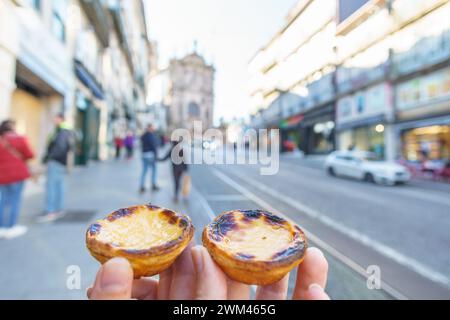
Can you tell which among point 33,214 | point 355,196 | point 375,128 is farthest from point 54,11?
point 375,128

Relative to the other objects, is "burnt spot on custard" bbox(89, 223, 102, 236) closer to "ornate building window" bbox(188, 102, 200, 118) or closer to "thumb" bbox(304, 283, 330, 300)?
"thumb" bbox(304, 283, 330, 300)

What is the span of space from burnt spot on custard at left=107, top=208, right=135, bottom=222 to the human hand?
21cm

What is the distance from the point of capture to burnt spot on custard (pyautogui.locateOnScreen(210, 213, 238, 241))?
0.80 m

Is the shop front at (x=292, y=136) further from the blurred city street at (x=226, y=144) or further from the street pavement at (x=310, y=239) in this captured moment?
the street pavement at (x=310, y=239)

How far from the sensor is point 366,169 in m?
10.4

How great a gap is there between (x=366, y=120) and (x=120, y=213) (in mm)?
22626

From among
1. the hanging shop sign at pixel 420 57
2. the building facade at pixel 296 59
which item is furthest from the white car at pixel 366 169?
the building facade at pixel 296 59

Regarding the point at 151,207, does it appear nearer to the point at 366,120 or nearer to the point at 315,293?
the point at 315,293

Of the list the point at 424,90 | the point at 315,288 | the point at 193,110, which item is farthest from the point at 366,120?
the point at 315,288

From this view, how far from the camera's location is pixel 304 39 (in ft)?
4.66

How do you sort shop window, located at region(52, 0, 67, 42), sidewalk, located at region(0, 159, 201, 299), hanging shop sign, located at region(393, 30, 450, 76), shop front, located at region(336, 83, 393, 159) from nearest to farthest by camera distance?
1. sidewalk, located at region(0, 159, 201, 299)
2. shop window, located at region(52, 0, 67, 42)
3. hanging shop sign, located at region(393, 30, 450, 76)
4. shop front, located at region(336, 83, 393, 159)

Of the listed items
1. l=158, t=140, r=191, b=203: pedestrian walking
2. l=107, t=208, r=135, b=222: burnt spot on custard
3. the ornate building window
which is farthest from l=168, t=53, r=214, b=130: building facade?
l=107, t=208, r=135, b=222: burnt spot on custard

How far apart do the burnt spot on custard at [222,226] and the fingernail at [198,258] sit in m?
0.06

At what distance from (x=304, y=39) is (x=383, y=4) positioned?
62 centimetres
